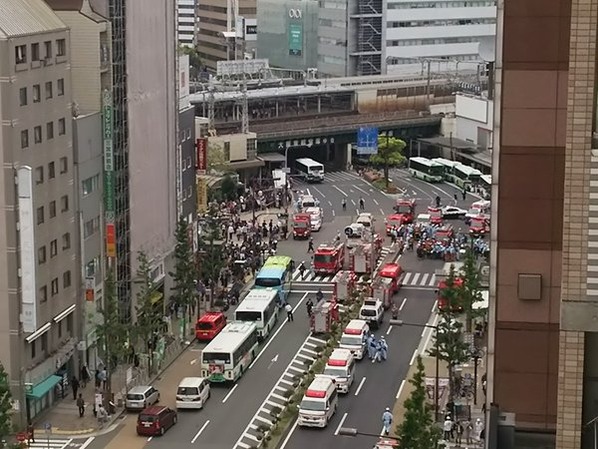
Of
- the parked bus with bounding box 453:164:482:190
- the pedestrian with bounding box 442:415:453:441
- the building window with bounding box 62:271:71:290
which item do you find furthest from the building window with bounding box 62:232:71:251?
the parked bus with bounding box 453:164:482:190

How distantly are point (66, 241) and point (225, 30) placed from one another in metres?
99.7

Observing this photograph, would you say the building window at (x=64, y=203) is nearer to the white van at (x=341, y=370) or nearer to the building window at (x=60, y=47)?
the building window at (x=60, y=47)

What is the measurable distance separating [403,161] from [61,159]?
50.8m

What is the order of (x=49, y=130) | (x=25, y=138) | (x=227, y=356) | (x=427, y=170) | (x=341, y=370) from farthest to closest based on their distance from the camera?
(x=427, y=170) < (x=227, y=356) < (x=341, y=370) < (x=49, y=130) < (x=25, y=138)

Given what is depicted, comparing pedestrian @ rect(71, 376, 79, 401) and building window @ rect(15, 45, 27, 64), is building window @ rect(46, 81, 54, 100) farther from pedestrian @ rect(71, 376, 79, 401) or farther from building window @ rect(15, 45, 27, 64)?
pedestrian @ rect(71, 376, 79, 401)

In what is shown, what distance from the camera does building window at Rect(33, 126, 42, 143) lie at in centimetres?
3684

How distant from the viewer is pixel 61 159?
38.9 meters

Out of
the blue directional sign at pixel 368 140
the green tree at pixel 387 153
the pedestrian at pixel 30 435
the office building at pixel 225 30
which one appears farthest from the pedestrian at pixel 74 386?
the office building at pixel 225 30

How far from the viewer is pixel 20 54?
3591 centimetres

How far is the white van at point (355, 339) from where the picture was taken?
140 feet

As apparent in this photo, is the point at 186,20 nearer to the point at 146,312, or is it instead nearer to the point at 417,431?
the point at 146,312

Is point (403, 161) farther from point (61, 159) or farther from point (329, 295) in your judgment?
point (61, 159)

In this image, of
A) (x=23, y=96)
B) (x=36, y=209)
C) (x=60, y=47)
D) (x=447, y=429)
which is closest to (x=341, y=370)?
(x=447, y=429)

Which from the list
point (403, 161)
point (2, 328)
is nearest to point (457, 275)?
point (2, 328)
